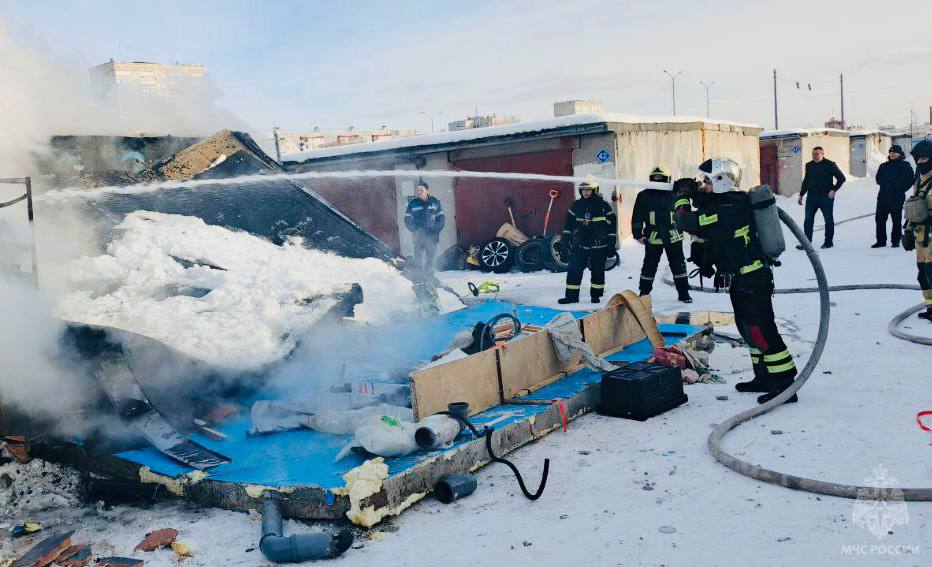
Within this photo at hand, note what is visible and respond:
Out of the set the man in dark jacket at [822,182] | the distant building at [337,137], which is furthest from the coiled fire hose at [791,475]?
the distant building at [337,137]

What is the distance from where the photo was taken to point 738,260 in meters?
5.23

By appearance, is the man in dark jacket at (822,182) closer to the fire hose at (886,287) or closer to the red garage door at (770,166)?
the fire hose at (886,287)

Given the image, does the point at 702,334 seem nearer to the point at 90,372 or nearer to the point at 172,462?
the point at 172,462

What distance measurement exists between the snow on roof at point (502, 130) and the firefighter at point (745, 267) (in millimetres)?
8461

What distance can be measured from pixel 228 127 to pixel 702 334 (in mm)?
5843

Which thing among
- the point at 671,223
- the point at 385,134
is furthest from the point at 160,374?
the point at 385,134

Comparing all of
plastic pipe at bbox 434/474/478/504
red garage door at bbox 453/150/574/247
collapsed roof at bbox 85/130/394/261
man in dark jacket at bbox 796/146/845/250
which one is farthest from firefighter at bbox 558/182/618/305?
plastic pipe at bbox 434/474/478/504

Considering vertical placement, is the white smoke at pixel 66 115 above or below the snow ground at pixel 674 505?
above

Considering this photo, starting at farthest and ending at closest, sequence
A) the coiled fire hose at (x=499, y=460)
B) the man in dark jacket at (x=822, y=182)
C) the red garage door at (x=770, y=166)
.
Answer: the red garage door at (x=770, y=166) → the man in dark jacket at (x=822, y=182) → the coiled fire hose at (x=499, y=460)

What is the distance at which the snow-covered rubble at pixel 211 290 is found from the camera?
5660 mm

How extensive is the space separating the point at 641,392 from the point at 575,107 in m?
16.5

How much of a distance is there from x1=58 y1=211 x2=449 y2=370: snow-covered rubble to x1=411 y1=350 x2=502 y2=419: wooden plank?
178 centimetres

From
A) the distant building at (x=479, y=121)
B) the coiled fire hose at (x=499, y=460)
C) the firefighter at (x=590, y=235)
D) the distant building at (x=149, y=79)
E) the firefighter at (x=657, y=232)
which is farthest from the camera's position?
the distant building at (x=479, y=121)

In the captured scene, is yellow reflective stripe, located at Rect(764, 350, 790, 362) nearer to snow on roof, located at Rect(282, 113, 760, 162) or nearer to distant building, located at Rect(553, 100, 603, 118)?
snow on roof, located at Rect(282, 113, 760, 162)
